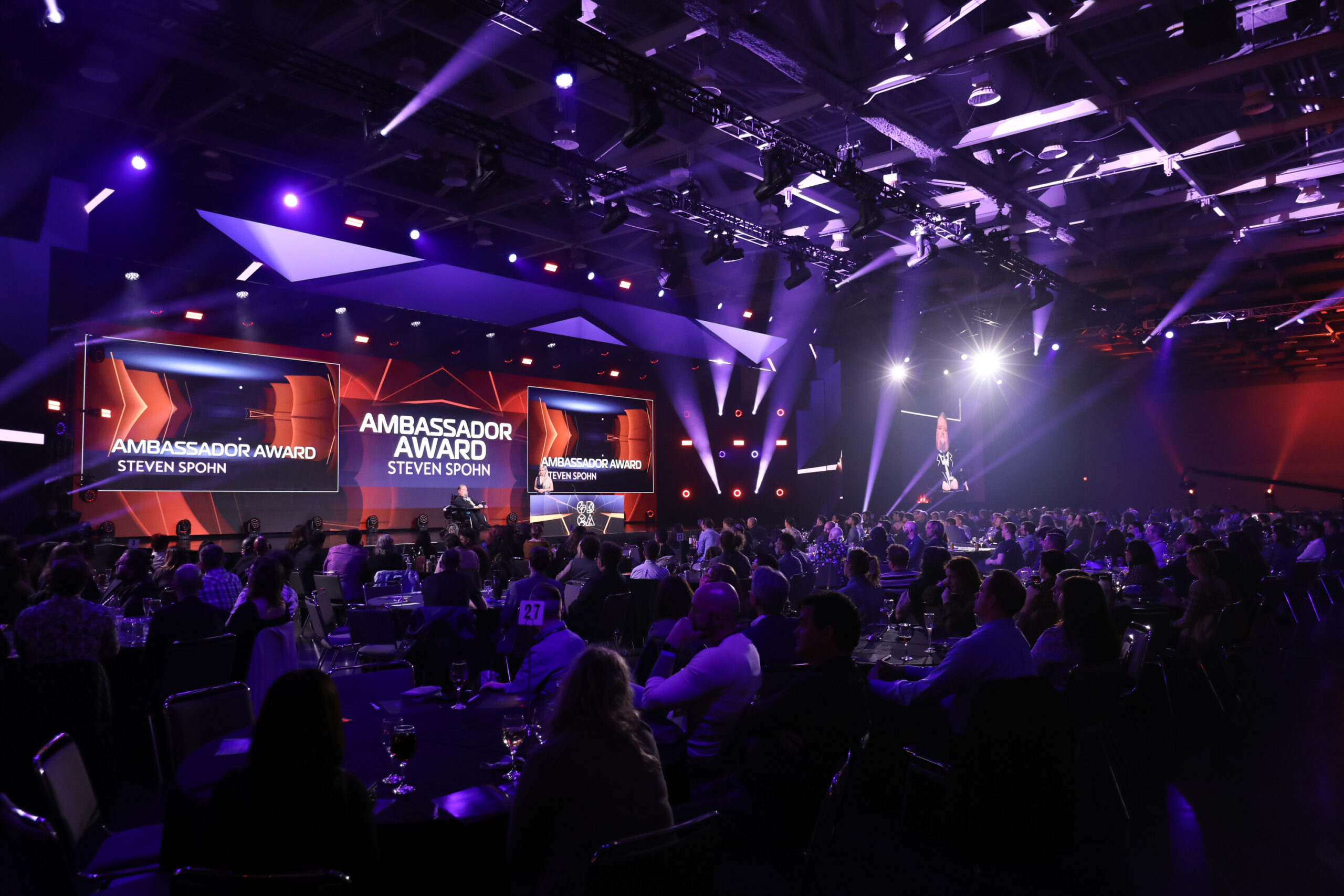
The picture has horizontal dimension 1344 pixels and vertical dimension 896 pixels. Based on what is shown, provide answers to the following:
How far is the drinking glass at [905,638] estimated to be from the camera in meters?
4.28

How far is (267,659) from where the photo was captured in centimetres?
437

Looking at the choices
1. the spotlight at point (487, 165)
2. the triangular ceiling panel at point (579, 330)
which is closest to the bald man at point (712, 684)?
the spotlight at point (487, 165)

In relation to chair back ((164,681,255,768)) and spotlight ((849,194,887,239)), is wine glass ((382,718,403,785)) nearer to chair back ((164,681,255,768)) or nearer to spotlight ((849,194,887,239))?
chair back ((164,681,255,768))

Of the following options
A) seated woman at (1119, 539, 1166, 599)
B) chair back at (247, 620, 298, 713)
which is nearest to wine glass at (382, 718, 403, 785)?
chair back at (247, 620, 298, 713)

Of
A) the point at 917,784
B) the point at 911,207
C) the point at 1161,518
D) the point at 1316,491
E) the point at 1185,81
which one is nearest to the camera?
the point at 917,784

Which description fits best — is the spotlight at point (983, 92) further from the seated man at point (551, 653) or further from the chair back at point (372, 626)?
the chair back at point (372, 626)

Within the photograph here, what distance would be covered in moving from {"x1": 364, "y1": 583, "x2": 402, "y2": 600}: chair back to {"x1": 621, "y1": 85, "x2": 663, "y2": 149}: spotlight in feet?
15.4

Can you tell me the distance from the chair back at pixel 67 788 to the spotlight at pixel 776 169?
7091 mm

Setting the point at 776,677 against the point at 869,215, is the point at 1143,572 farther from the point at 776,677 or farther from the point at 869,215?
the point at 776,677

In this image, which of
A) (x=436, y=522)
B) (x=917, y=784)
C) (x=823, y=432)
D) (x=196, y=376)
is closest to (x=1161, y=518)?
(x=823, y=432)

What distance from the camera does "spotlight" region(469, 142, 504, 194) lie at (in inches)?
304

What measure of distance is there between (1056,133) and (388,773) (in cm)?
868

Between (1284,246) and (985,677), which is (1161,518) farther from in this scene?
(985,677)

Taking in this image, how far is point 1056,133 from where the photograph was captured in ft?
27.5
